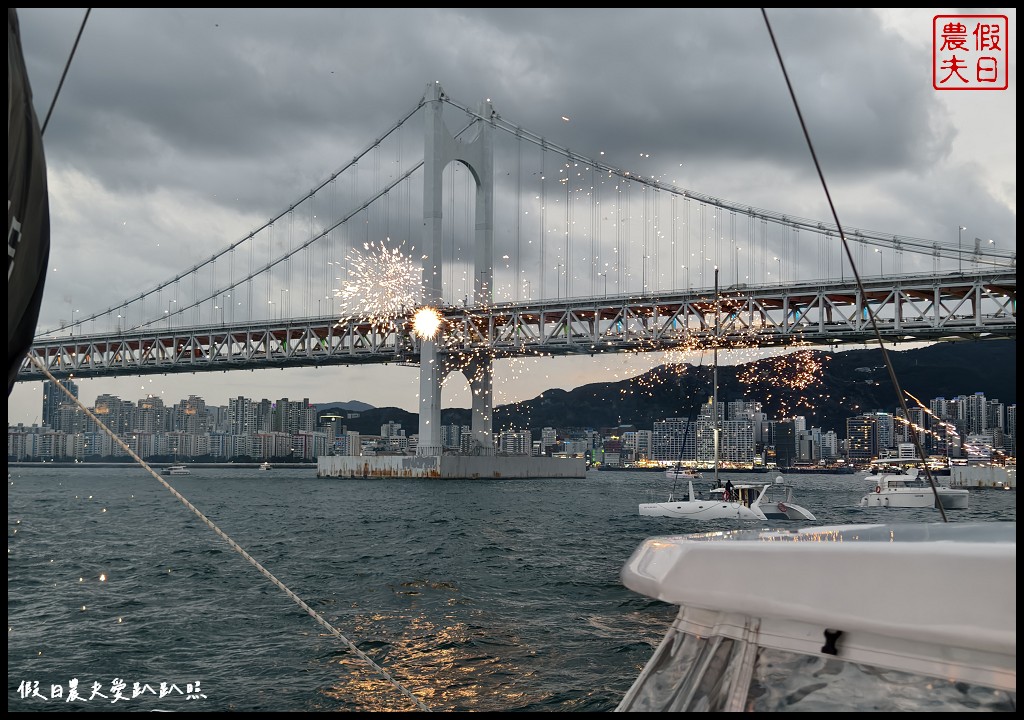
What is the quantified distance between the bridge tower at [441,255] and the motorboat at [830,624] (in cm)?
5629

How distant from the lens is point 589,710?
7.03 metres

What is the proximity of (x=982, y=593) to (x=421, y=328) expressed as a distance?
58356 millimetres

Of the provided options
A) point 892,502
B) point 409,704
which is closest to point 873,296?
point 892,502

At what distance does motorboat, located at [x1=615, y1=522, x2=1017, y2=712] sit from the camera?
59.2 inches

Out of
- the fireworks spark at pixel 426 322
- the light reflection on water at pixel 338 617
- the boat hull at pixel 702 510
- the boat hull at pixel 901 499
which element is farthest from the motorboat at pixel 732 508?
the fireworks spark at pixel 426 322

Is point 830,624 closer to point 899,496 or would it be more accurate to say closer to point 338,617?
point 338,617

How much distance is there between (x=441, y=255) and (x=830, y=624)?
57.9m

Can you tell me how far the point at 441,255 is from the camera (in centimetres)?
5881

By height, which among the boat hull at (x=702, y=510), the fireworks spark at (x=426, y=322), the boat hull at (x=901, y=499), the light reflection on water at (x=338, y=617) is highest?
the fireworks spark at (x=426, y=322)

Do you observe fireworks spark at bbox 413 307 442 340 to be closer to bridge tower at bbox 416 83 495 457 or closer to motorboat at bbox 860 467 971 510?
bridge tower at bbox 416 83 495 457

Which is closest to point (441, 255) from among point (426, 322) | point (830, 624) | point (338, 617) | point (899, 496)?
point (426, 322)

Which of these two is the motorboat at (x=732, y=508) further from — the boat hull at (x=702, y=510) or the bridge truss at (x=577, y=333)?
the bridge truss at (x=577, y=333)

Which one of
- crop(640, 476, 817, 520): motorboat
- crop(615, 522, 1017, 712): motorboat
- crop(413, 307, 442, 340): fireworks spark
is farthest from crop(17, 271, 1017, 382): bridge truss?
crop(615, 522, 1017, 712): motorboat

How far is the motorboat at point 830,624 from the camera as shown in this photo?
1505 mm
